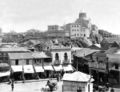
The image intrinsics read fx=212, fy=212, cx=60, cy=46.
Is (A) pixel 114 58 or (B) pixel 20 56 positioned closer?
(A) pixel 114 58

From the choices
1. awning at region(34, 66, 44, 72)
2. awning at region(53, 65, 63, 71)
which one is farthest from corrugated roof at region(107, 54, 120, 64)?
awning at region(34, 66, 44, 72)

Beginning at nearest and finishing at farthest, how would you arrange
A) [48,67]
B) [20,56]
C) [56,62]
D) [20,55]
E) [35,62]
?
[20,56], [20,55], [48,67], [35,62], [56,62]

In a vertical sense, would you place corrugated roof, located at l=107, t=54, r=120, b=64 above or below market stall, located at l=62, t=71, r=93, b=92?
above

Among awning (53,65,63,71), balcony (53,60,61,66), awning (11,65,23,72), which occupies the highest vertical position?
balcony (53,60,61,66)

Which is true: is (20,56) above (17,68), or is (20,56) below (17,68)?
above

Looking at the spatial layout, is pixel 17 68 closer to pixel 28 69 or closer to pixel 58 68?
pixel 28 69

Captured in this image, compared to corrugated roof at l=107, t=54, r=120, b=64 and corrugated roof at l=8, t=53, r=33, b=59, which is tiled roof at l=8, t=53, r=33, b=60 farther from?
corrugated roof at l=107, t=54, r=120, b=64

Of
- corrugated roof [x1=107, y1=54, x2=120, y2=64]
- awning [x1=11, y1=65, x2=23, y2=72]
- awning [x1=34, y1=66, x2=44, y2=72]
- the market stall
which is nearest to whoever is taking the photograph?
the market stall

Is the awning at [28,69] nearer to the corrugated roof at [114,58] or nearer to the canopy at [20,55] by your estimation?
the canopy at [20,55]

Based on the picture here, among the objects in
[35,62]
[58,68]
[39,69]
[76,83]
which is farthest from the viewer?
[58,68]

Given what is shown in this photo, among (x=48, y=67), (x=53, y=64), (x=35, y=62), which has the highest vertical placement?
(x=35, y=62)

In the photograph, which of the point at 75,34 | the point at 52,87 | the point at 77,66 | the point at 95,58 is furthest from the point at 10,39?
the point at 52,87

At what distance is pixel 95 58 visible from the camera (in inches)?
1893

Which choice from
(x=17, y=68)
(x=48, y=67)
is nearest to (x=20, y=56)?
(x=17, y=68)
